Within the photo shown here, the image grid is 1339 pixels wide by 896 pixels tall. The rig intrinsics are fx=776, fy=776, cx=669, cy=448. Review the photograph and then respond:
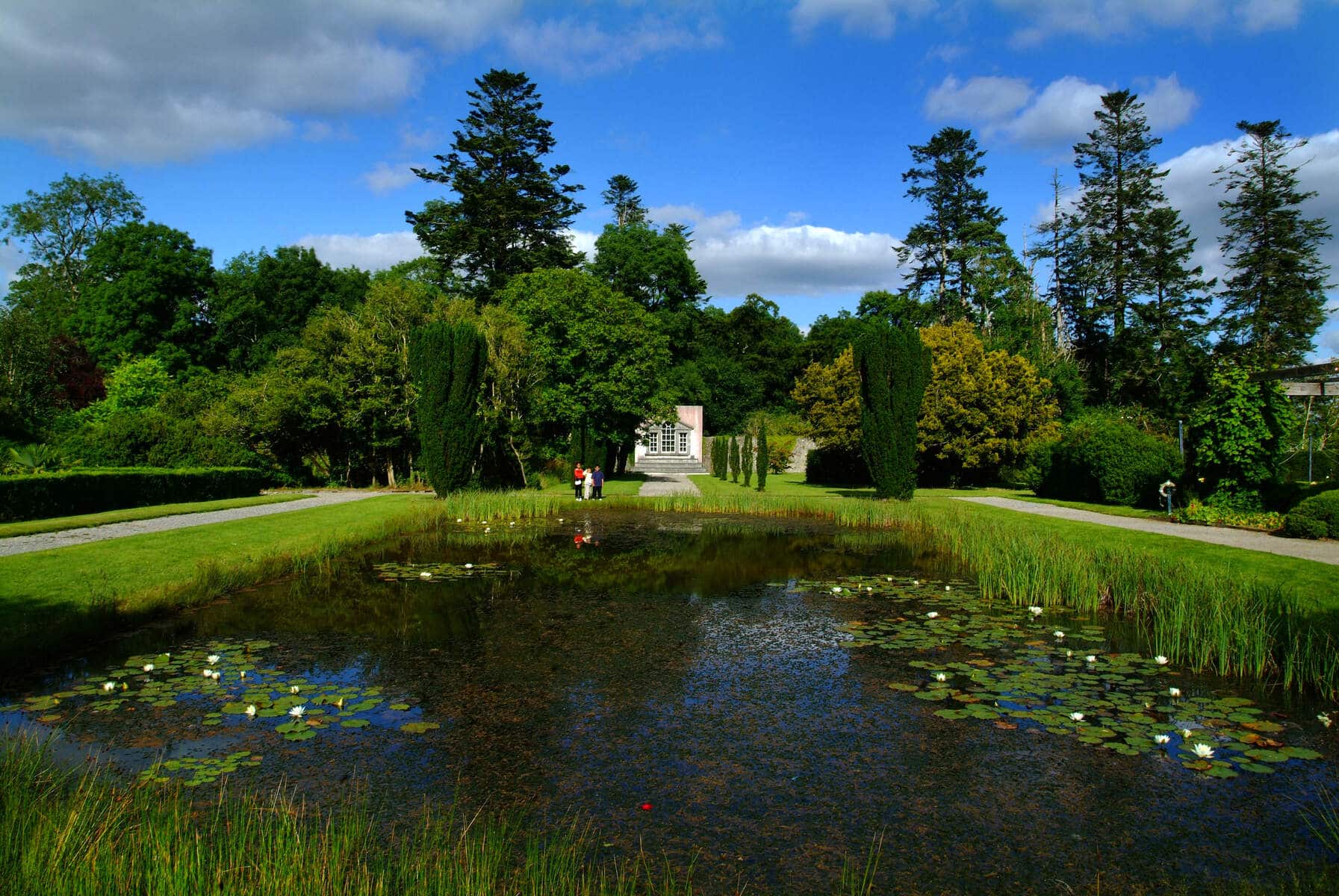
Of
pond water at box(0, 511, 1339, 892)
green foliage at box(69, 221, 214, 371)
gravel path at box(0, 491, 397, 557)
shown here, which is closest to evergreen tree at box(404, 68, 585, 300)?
green foliage at box(69, 221, 214, 371)

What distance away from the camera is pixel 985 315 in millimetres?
38938

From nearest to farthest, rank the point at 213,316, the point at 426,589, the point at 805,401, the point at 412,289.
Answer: the point at 426,589 → the point at 412,289 → the point at 805,401 → the point at 213,316

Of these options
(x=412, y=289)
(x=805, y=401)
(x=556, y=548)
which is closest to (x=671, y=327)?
(x=805, y=401)

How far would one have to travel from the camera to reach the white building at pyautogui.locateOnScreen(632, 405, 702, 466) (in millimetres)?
44625

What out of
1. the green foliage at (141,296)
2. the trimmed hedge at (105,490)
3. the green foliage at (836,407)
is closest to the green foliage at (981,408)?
the green foliage at (836,407)

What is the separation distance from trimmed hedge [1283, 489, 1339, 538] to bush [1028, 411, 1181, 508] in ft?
16.4

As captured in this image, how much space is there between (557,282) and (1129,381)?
976 inches

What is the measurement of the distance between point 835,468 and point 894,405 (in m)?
13.0

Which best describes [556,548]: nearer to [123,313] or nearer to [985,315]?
[123,313]

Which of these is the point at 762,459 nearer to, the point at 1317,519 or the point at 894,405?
the point at 894,405

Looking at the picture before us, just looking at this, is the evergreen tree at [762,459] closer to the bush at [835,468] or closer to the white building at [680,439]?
the bush at [835,468]

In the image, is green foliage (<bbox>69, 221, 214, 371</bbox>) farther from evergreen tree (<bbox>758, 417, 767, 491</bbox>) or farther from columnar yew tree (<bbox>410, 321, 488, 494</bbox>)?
evergreen tree (<bbox>758, 417, 767, 491</bbox>)

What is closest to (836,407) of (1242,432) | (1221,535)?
(1242,432)

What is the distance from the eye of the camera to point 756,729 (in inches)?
187
